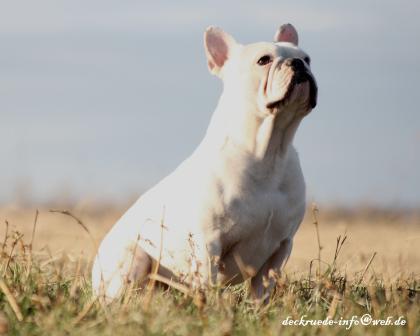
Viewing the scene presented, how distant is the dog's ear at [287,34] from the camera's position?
5.43 meters

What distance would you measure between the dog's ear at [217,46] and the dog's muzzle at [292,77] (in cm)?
44

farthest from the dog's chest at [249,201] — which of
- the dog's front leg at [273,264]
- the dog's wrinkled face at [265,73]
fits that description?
the dog's wrinkled face at [265,73]

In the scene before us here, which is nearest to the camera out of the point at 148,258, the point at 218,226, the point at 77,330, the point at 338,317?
the point at 77,330

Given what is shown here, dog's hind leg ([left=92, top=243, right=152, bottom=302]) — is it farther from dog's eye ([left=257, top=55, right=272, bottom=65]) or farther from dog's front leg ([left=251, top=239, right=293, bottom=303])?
dog's eye ([left=257, top=55, right=272, bottom=65])

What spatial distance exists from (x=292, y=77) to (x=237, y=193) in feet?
2.38

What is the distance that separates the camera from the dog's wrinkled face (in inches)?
187

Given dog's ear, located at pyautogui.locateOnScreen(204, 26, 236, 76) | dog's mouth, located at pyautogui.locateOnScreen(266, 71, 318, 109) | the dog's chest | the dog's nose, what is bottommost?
the dog's chest

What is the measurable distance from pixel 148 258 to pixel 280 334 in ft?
5.09

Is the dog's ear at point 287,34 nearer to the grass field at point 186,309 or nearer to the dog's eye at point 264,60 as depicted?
the dog's eye at point 264,60

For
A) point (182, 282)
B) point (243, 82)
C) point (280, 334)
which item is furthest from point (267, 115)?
point (280, 334)

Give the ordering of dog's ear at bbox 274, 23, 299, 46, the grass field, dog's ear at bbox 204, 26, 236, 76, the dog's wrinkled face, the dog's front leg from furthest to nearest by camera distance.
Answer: dog's ear at bbox 274, 23, 299, 46 → dog's ear at bbox 204, 26, 236, 76 → the dog's front leg → the dog's wrinkled face → the grass field

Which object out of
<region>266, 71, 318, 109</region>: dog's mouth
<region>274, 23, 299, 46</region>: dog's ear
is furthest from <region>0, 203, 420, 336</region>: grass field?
<region>274, 23, 299, 46</region>: dog's ear

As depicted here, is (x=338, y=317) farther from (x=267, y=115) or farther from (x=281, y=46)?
(x=281, y=46)

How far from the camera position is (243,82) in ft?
15.8
